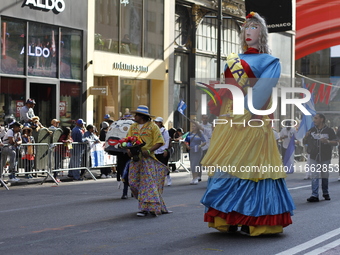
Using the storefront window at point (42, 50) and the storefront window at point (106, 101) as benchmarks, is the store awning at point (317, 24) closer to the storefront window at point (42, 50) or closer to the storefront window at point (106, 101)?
the storefront window at point (42, 50)

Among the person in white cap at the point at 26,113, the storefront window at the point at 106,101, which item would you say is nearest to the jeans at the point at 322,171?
the person in white cap at the point at 26,113

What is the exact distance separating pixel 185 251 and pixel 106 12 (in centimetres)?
2025

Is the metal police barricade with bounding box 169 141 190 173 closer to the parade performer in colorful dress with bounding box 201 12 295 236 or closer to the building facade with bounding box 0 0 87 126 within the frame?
the building facade with bounding box 0 0 87 126

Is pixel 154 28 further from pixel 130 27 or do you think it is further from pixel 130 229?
pixel 130 229

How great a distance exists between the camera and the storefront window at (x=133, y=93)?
91.7 feet

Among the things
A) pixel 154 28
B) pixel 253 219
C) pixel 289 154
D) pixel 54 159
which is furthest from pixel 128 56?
pixel 253 219

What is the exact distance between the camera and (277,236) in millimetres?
8547

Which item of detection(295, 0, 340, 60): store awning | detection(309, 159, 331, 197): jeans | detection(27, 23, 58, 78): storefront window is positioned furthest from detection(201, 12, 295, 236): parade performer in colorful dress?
detection(27, 23, 58, 78): storefront window

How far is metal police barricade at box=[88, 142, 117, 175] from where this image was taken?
19.8 m

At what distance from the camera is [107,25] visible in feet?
88.3

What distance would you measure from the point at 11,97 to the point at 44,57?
217 cm

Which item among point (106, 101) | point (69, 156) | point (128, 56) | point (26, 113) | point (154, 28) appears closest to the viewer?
point (69, 156)

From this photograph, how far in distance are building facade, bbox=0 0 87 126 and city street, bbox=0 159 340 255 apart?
7979 mm

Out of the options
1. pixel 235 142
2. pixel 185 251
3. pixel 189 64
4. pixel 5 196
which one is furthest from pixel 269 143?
pixel 189 64
